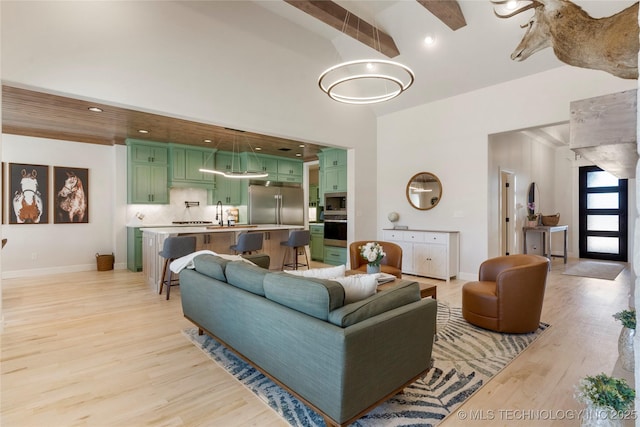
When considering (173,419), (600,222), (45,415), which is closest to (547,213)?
(600,222)

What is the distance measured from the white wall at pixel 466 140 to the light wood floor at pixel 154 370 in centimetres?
187

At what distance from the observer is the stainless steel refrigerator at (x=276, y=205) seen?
7.71 m

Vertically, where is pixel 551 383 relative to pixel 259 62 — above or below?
below

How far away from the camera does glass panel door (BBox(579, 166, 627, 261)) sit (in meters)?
7.51

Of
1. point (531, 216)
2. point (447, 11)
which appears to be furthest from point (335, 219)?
point (531, 216)

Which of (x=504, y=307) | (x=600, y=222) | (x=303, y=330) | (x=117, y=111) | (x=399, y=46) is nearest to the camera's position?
(x=303, y=330)

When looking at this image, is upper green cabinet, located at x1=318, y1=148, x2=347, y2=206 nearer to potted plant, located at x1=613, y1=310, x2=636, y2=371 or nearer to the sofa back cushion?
the sofa back cushion

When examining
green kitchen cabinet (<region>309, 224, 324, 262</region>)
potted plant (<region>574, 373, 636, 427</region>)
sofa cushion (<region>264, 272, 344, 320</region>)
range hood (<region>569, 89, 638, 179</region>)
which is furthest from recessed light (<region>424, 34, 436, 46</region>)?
potted plant (<region>574, 373, 636, 427</region>)

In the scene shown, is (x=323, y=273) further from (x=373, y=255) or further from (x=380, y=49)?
(x=380, y=49)

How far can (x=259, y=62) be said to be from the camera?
4.73 meters

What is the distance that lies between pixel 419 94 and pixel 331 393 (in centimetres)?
557

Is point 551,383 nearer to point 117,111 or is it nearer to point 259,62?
point 259,62

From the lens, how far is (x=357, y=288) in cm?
201

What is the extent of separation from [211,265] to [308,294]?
1.31 metres
